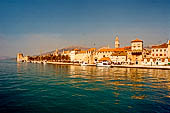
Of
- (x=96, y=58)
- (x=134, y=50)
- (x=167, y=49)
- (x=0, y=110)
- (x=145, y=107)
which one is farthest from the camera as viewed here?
(x=96, y=58)

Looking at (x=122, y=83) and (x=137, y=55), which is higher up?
(x=137, y=55)

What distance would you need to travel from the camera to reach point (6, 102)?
44.5ft

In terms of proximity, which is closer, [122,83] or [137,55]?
[122,83]

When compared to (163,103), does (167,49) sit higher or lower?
higher

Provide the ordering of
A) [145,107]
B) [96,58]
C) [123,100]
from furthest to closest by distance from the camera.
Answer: [96,58], [123,100], [145,107]

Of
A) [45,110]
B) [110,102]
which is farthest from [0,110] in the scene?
[110,102]

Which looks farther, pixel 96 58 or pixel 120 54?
pixel 96 58

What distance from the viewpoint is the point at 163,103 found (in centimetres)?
1352

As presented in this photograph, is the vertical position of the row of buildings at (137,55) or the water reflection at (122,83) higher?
the row of buildings at (137,55)

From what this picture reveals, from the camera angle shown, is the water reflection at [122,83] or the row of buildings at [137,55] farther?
the row of buildings at [137,55]

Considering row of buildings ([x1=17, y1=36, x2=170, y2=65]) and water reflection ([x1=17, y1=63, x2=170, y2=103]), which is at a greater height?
row of buildings ([x1=17, y1=36, x2=170, y2=65])

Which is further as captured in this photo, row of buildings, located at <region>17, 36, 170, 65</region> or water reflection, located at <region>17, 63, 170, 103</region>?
row of buildings, located at <region>17, 36, 170, 65</region>

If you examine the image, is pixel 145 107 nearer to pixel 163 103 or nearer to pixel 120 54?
pixel 163 103

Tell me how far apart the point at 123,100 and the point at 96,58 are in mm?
99238
